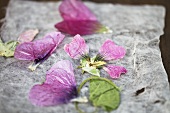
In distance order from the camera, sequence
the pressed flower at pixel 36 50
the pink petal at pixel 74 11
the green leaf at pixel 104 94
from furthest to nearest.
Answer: the pink petal at pixel 74 11 < the pressed flower at pixel 36 50 < the green leaf at pixel 104 94

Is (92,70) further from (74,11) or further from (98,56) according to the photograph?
(74,11)

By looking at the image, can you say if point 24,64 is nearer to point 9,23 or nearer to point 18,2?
point 9,23

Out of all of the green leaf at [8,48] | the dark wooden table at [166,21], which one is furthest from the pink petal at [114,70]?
the green leaf at [8,48]

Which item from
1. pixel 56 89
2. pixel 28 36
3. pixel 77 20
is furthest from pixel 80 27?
pixel 56 89

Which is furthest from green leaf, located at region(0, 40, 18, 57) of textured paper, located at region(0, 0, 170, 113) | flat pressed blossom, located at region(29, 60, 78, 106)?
flat pressed blossom, located at region(29, 60, 78, 106)

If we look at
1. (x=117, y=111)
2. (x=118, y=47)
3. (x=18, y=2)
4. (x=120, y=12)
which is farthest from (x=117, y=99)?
(x=18, y=2)

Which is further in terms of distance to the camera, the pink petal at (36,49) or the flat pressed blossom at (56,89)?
the pink petal at (36,49)

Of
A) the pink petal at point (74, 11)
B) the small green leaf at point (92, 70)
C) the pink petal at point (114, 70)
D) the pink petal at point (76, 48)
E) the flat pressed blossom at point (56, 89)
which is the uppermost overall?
the pink petal at point (74, 11)

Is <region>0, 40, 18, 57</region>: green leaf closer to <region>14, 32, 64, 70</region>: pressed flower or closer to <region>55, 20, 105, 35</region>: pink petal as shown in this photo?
<region>14, 32, 64, 70</region>: pressed flower

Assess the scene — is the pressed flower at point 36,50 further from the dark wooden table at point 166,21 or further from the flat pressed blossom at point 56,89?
the dark wooden table at point 166,21
